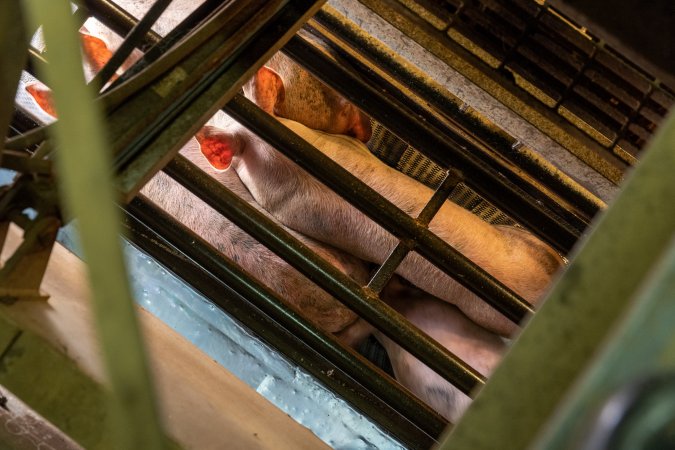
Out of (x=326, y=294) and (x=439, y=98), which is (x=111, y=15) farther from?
(x=326, y=294)

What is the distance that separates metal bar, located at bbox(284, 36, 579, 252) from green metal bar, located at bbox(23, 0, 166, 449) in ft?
5.94

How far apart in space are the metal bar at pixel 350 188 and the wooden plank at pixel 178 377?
0.68 metres

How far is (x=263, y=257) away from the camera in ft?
10.1

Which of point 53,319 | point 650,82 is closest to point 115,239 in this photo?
point 53,319

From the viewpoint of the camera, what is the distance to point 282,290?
122 inches

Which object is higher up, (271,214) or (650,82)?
(650,82)

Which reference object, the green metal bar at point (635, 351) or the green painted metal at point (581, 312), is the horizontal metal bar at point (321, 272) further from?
the green metal bar at point (635, 351)

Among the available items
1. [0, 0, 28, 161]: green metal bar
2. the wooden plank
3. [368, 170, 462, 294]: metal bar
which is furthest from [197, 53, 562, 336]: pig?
[0, 0, 28, 161]: green metal bar

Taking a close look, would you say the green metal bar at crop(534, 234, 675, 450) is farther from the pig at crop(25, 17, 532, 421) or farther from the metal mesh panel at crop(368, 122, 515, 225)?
the metal mesh panel at crop(368, 122, 515, 225)

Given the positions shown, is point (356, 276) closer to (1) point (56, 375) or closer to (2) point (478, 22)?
(2) point (478, 22)

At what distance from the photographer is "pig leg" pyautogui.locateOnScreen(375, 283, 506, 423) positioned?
307cm

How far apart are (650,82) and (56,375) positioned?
1868mm

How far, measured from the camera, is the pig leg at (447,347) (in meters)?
3.07

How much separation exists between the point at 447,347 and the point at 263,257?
901 millimetres
